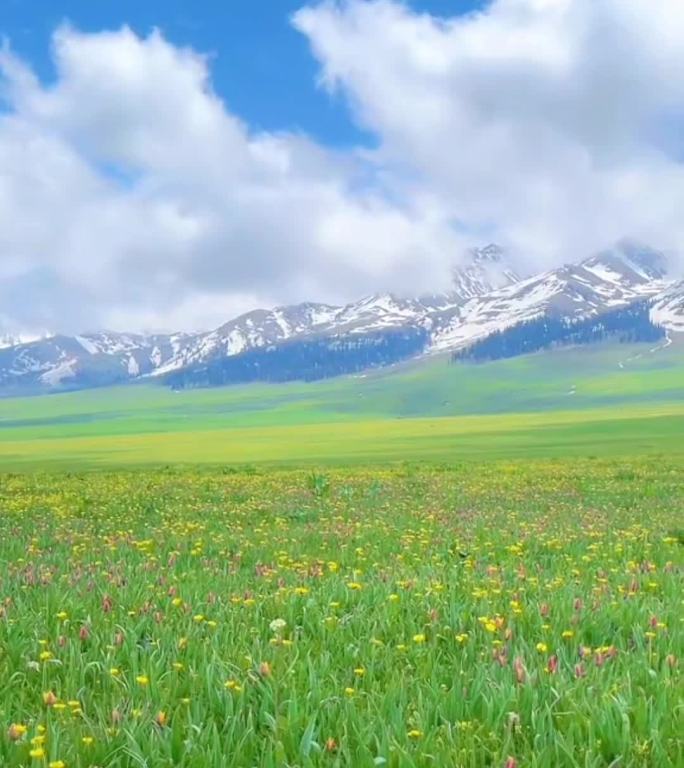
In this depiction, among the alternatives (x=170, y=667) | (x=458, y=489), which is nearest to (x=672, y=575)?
(x=170, y=667)

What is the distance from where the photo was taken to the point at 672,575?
9.53m

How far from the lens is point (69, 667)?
550 centimetres

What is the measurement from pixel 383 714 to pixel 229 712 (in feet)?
3.00

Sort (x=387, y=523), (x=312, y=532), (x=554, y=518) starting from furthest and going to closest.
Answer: (x=554, y=518) < (x=387, y=523) < (x=312, y=532)

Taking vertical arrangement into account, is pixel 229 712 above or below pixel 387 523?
above

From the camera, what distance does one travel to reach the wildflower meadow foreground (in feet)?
13.5

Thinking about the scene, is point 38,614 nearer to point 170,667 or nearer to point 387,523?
point 170,667

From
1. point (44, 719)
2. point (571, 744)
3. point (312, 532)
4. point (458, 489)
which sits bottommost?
point (458, 489)

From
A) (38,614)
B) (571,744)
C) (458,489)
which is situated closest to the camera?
(571,744)

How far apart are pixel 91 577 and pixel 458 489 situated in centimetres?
2148

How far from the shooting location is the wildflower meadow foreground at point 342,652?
411 cm

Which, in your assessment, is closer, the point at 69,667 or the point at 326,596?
the point at 69,667

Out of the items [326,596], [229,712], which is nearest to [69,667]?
[229,712]

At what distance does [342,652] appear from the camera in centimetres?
600
